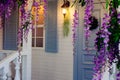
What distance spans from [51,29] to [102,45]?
5126mm

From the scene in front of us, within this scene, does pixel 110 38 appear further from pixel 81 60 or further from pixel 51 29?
pixel 51 29

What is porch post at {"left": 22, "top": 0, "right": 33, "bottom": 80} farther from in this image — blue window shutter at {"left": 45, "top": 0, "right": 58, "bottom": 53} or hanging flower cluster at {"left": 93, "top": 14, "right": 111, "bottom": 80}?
hanging flower cluster at {"left": 93, "top": 14, "right": 111, "bottom": 80}

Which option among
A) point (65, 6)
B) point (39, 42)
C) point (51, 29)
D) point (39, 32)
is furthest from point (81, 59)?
point (39, 32)

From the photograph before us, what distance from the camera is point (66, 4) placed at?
7246 millimetres

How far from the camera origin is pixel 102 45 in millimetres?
2684

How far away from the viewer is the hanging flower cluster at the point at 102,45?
2.58 metres

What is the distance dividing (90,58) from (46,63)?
1408 mm

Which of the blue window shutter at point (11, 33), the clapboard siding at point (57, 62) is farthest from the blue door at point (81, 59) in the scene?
the blue window shutter at point (11, 33)

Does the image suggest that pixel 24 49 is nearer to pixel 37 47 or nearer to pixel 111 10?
pixel 37 47

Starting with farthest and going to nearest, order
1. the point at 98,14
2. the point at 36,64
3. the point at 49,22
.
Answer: the point at 36,64
the point at 49,22
the point at 98,14

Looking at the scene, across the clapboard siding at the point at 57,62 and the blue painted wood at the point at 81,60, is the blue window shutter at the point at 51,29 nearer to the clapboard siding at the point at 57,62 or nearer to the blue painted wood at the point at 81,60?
the clapboard siding at the point at 57,62

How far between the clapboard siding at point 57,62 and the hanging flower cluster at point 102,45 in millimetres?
4528

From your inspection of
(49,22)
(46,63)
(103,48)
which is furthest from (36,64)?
(103,48)

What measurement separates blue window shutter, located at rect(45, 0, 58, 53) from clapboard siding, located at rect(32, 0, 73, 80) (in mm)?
101
